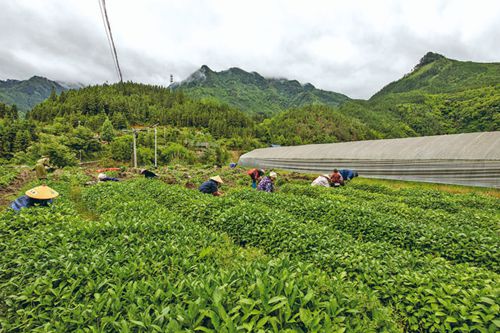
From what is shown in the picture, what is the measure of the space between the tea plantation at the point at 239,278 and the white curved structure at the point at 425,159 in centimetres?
1101

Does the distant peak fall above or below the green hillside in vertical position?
above

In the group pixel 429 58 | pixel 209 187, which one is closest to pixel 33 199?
pixel 209 187

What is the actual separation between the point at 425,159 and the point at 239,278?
18813 mm

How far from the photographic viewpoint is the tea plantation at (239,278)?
2143mm

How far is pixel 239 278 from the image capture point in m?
2.62

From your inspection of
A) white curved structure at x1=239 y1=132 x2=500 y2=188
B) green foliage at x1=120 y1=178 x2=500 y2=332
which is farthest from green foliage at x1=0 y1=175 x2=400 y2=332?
white curved structure at x1=239 y1=132 x2=500 y2=188

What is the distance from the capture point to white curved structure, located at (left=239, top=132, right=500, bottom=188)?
14.2 m

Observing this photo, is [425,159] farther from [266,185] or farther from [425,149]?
[266,185]

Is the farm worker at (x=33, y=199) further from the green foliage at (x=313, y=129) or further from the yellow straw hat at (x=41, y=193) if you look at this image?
the green foliage at (x=313, y=129)

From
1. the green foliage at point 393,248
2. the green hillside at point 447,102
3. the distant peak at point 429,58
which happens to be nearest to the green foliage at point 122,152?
the green foliage at point 393,248

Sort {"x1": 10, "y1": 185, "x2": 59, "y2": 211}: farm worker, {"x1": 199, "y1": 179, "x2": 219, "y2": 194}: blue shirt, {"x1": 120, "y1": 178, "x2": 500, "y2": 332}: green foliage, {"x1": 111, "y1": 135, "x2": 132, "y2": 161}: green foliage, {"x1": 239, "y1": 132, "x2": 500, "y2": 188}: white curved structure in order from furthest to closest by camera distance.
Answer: {"x1": 111, "y1": 135, "x2": 132, "y2": 161}: green foliage < {"x1": 239, "y1": 132, "x2": 500, "y2": 188}: white curved structure < {"x1": 199, "y1": 179, "x2": 219, "y2": 194}: blue shirt < {"x1": 10, "y1": 185, "x2": 59, "y2": 211}: farm worker < {"x1": 120, "y1": 178, "x2": 500, "y2": 332}: green foliage

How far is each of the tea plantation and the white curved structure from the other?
11.0 metres

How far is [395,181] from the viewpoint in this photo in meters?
18.2

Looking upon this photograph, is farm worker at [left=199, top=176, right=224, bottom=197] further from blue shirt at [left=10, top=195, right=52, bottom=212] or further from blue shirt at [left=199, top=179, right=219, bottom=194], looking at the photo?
blue shirt at [left=10, top=195, right=52, bottom=212]
